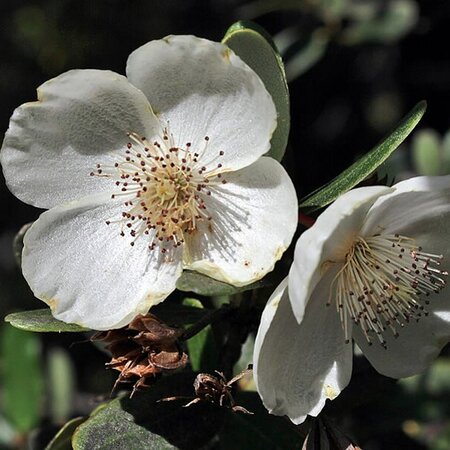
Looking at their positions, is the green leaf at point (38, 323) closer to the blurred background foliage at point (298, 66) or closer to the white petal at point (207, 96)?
the white petal at point (207, 96)

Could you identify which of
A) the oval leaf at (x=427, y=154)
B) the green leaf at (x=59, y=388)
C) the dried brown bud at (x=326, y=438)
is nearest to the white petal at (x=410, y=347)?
the dried brown bud at (x=326, y=438)

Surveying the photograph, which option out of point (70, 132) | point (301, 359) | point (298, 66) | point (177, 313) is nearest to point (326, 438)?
point (301, 359)

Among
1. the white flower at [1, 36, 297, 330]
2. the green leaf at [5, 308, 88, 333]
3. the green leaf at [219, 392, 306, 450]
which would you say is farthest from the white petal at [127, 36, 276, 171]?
the green leaf at [219, 392, 306, 450]

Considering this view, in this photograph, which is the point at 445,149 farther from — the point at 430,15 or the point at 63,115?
the point at 63,115

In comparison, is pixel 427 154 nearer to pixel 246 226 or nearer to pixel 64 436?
pixel 246 226

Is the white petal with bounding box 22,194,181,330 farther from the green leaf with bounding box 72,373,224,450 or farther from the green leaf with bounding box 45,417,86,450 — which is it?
the green leaf with bounding box 45,417,86,450

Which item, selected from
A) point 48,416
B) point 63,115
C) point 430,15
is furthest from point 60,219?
point 430,15
